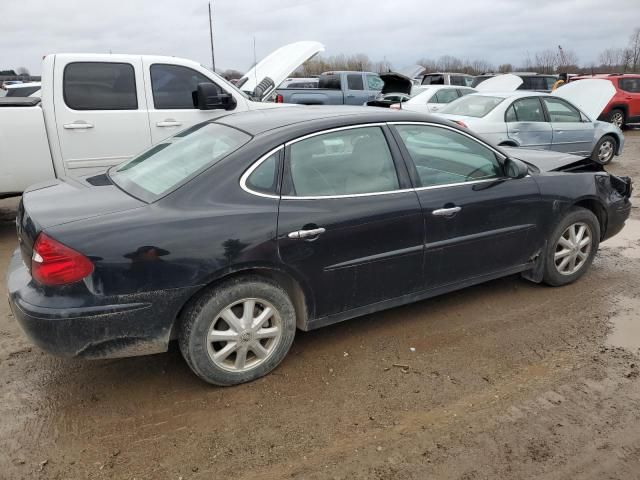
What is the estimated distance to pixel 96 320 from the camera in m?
2.59

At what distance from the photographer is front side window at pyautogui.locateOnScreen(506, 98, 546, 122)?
8195 millimetres

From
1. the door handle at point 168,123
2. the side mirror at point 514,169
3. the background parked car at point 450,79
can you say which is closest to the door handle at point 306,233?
the side mirror at point 514,169

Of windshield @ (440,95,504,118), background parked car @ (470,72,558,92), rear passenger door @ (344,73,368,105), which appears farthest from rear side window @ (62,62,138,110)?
background parked car @ (470,72,558,92)

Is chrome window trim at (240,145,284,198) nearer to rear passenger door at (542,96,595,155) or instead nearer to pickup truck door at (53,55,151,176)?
pickup truck door at (53,55,151,176)

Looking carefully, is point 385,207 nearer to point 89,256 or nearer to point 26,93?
point 89,256

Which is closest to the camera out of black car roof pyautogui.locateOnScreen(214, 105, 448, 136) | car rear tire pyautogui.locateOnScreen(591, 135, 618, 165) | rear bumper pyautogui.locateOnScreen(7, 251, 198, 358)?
rear bumper pyautogui.locateOnScreen(7, 251, 198, 358)

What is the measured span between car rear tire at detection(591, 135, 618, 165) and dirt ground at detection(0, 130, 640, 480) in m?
6.87

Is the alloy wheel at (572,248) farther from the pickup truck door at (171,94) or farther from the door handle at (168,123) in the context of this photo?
the door handle at (168,123)

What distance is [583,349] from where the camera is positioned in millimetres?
3422

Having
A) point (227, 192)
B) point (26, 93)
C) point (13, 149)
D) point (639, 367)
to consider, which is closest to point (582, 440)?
point (639, 367)

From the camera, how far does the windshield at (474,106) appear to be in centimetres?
829

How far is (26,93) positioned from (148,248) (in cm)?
1093

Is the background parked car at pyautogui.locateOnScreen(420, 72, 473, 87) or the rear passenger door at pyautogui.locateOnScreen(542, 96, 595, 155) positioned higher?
the background parked car at pyautogui.locateOnScreen(420, 72, 473, 87)

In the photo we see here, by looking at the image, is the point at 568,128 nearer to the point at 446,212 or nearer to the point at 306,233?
the point at 446,212
